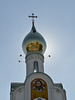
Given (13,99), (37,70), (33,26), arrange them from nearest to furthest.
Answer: (13,99), (37,70), (33,26)

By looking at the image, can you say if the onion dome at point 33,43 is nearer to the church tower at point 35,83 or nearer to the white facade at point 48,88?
the church tower at point 35,83

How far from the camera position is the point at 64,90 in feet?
77.5

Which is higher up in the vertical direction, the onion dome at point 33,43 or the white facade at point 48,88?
the onion dome at point 33,43

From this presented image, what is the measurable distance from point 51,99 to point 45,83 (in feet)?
4.56

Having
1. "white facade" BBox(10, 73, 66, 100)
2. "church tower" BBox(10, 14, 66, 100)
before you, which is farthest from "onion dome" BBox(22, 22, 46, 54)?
"white facade" BBox(10, 73, 66, 100)

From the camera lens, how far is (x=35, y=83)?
77.1 ft

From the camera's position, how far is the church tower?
22.9m

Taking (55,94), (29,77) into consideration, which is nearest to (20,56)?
(29,77)

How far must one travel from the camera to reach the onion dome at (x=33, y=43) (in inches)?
1025

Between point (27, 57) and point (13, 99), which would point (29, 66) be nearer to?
point (27, 57)

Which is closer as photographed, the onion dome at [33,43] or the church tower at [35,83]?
the church tower at [35,83]

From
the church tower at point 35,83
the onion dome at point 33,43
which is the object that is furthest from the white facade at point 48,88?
the onion dome at point 33,43

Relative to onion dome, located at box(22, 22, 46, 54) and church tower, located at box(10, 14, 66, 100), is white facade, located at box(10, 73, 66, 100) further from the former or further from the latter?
onion dome, located at box(22, 22, 46, 54)

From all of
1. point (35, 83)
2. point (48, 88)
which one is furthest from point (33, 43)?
point (48, 88)
